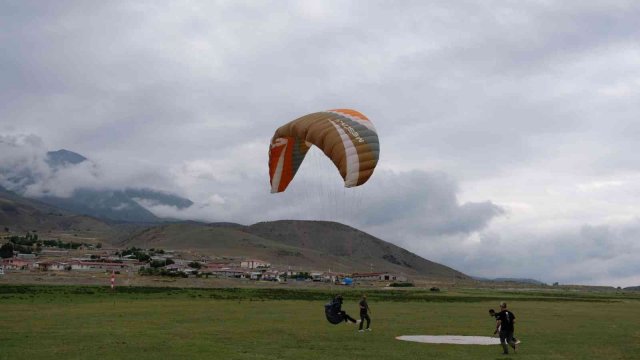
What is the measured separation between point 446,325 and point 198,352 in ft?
54.9

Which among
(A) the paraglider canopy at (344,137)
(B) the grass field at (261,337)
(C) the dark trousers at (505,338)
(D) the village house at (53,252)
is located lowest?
(B) the grass field at (261,337)

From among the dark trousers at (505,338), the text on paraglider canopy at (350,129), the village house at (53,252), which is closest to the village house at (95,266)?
the village house at (53,252)

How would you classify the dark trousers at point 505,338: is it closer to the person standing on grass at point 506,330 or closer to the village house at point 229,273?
the person standing on grass at point 506,330

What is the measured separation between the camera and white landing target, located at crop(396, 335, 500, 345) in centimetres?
2386

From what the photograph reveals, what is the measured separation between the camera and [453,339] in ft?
81.9

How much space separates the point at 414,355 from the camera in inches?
778

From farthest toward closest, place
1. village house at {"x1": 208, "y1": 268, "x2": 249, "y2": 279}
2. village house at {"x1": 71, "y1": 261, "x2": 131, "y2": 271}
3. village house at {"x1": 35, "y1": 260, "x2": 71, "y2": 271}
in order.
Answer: village house at {"x1": 208, "y1": 268, "x2": 249, "y2": 279} < village house at {"x1": 71, "y1": 261, "x2": 131, "y2": 271} < village house at {"x1": 35, "y1": 260, "x2": 71, "y2": 271}

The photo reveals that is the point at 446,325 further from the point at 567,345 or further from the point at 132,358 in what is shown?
the point at 132,358

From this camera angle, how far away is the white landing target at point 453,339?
2386cm

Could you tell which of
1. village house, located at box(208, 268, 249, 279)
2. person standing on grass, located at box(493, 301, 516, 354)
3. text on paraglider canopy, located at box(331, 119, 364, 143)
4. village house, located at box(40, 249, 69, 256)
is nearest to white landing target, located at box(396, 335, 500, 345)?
person standing on grass, located at box(493, 301, 516, 354)

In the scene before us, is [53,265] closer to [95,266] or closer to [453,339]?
[95,266]

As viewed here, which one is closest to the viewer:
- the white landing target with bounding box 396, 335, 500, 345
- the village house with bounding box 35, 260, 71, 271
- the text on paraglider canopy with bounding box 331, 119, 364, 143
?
the white landing target with bounding box 396, 335, 500, 345

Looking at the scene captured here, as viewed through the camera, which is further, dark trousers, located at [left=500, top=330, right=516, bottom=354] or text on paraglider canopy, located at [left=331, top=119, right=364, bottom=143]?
text on paraglider canopy, located at [left=331, top=119, right=364, bottom=143]

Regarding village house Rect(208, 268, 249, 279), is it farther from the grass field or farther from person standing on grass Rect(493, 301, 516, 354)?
person standing on grass Rect(493, 301, 516, 354)
